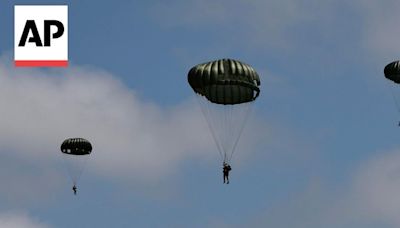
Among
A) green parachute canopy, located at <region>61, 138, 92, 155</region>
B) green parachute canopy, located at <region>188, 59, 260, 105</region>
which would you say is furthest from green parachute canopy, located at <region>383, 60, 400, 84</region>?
green parachute canopy, located at <region>61, 138, 92, 155</region>

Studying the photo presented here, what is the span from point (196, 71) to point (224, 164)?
9462 mm

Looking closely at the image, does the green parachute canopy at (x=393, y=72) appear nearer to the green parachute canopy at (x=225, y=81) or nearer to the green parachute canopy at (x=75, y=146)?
the green parachute canopy at (x=225, y=81)

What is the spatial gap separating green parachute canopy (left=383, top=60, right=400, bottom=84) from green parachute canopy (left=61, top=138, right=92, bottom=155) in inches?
1677

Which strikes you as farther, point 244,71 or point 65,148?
point 65,148

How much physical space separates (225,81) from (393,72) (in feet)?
95.0

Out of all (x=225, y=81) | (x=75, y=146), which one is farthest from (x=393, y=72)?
(x=75, y=146)

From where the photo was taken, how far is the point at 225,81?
94.3 metres

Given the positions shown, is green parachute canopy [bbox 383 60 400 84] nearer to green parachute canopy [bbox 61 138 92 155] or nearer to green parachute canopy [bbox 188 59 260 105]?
green parachute canopy [bbox 188 59 260 105]

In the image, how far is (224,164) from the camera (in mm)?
95062

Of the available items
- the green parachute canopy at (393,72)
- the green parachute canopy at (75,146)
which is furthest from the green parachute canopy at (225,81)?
the green parachute canopy at (75,146)

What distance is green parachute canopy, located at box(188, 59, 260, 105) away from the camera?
94.6 m

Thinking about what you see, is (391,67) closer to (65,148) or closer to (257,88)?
(257,88)

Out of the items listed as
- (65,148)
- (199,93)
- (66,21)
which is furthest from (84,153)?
(66,21)

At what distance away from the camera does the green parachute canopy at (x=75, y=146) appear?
133000 millimetres
